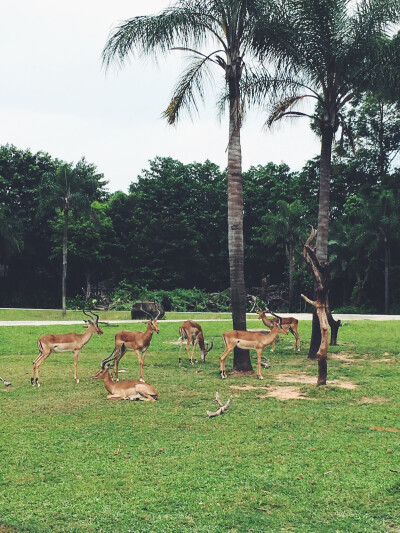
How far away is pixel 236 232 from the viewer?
13.8 metres

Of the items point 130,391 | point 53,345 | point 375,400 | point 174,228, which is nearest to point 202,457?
point 130,391

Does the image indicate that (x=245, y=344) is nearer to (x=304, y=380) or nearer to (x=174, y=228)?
(x=304, y=380)

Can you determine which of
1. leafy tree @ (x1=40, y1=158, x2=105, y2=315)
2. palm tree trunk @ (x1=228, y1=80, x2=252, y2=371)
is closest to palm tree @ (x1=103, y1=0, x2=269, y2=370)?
palm tree trunk @ (x1=228, y1=80, x2=252, y2=371)

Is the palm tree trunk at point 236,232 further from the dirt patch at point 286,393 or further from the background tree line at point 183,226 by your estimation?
the background tree line at point 183,226

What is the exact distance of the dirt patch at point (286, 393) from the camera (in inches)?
418

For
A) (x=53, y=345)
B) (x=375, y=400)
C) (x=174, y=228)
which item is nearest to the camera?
(x=375, y=400)

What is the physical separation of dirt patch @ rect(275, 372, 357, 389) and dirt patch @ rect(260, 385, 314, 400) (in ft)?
2.60

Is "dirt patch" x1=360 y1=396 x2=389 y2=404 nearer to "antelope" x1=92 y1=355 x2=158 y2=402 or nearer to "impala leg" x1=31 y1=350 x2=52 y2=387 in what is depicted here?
"antelope" x1=92 y1=355 x2=158 y2=402

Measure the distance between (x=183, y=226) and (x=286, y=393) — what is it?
37938 mm

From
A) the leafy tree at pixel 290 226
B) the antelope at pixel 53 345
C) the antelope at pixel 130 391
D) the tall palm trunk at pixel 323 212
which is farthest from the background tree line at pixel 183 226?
the antelope at pixel 130 391

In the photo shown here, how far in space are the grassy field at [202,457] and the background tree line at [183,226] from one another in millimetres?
30288

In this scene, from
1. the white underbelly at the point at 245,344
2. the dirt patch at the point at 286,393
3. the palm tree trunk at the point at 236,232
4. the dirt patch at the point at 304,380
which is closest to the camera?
the dirt patch at the point at 286,393

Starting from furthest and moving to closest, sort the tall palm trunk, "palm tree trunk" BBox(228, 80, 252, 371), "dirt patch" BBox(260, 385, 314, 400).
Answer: the tall palm trunk
"palm tree trunk" BBox(228, 80, 252, 371)
"dirt patch" BBox(260, 385, 314, 400)

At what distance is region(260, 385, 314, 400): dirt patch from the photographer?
10.6 m
